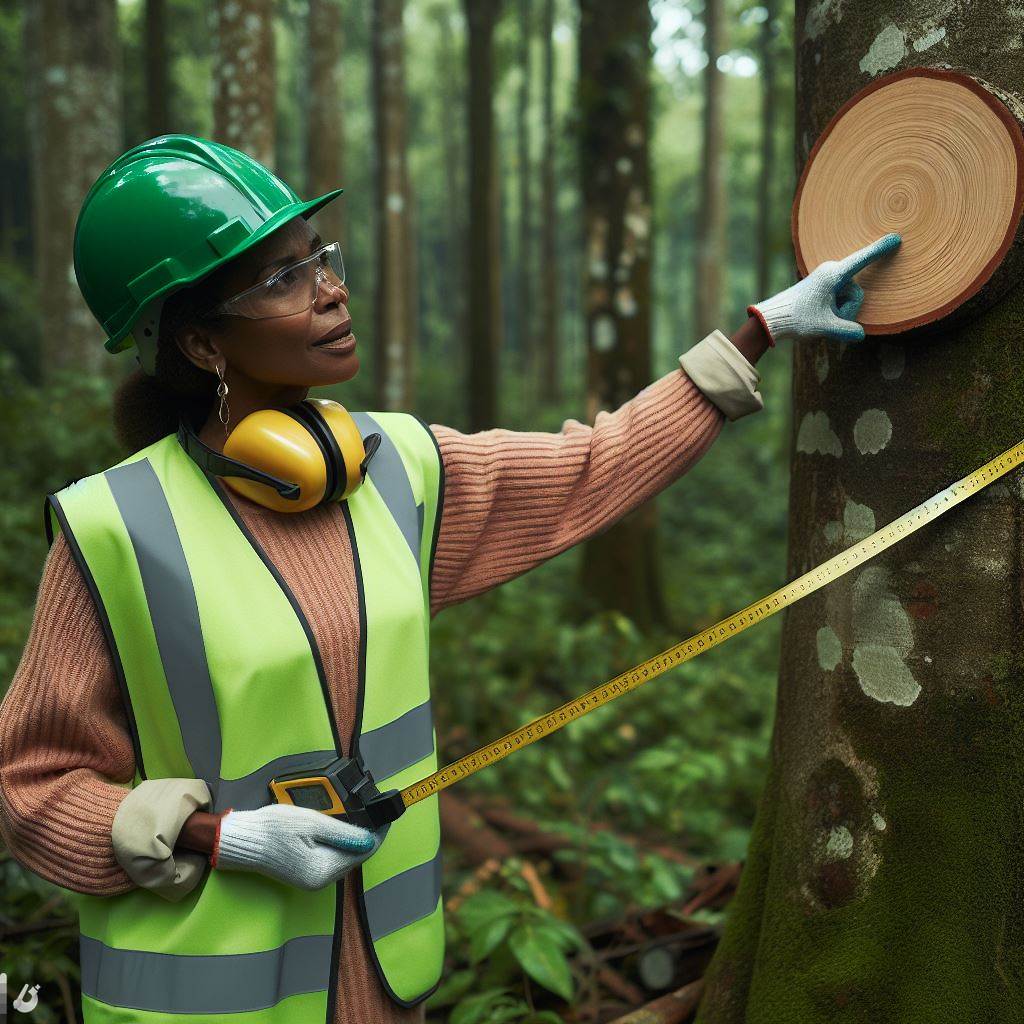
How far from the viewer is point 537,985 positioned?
2.87m

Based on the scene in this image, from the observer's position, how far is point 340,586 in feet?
6.20

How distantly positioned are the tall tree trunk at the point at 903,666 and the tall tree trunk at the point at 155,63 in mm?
7876

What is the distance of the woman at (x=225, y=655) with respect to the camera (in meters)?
1.76

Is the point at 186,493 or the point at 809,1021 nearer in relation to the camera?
the point at 186,493

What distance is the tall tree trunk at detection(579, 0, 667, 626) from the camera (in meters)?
7.32

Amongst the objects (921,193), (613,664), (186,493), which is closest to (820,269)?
(921,193)

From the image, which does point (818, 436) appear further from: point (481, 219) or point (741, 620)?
point (481, 219)

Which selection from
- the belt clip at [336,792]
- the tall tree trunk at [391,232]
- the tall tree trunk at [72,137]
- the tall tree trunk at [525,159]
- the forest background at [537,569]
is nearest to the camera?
the belt clip at [336,792]

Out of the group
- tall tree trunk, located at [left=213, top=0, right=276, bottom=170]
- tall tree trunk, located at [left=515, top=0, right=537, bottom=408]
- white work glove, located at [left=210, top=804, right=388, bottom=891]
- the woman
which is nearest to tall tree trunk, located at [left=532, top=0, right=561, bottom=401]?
tall tree trunk, located at [left=515, top=0, right=537, bottom=408]

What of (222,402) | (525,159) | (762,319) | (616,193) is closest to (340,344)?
(222,402)

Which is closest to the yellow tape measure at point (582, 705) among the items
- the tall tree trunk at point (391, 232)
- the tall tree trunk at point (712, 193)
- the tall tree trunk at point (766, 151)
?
the tall tree trunk at point (391, 232)

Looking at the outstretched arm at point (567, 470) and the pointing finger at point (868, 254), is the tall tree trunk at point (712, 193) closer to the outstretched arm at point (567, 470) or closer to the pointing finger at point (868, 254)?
the outstretched arm at point (567, 470)

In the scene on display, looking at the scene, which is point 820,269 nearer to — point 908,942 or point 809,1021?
point 908,942

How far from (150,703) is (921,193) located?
1624 mm
